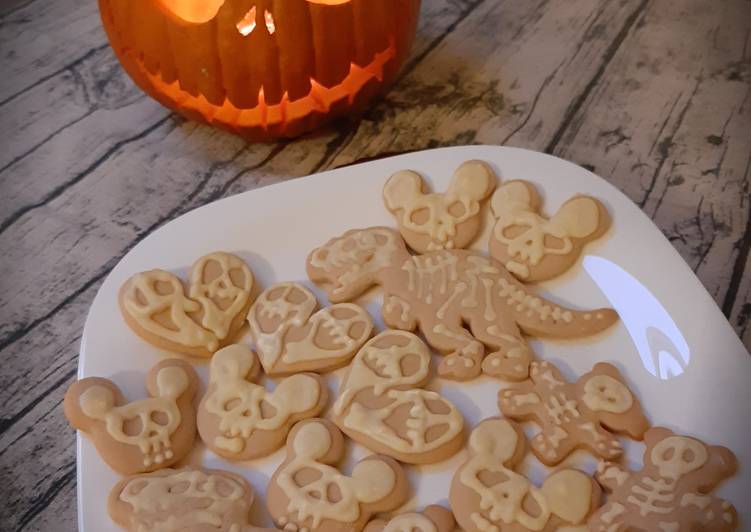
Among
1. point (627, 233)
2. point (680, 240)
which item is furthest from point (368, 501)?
point (680, 240)

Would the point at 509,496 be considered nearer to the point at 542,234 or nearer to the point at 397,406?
the point at 397,406

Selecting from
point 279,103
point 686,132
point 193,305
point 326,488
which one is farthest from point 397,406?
point 686,132

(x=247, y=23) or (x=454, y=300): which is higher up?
(x=247, y=23)

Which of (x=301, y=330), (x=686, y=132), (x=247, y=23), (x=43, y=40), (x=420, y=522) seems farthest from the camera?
(x=43, y=40)

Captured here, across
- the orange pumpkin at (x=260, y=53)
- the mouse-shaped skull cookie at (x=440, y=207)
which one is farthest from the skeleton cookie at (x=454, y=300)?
the orange pumpkin at (x=260, y=53)

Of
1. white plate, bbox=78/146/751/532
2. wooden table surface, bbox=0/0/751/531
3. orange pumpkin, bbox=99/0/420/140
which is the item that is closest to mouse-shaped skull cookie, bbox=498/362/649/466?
white plate, bbox=78/146/751/532

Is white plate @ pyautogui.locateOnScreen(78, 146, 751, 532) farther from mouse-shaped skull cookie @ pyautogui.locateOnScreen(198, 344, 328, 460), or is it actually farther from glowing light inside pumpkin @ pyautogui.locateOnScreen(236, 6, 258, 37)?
glowing light inside pumpkin @ pyautogui.locateOnScreen(236, 6, 258, 37)
